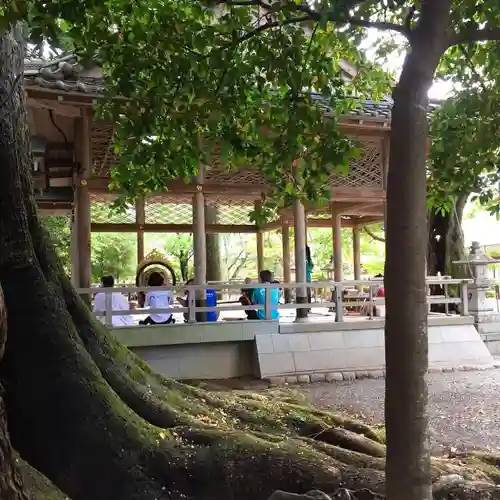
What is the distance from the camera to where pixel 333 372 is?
410 inches

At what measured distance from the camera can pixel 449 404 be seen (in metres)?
8.69

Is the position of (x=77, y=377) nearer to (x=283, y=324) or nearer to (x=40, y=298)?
(x=40, y=298)

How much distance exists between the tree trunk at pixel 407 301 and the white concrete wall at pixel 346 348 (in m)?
7.37

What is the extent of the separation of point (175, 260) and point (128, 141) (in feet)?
83.8

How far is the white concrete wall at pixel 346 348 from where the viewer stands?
33.7ft

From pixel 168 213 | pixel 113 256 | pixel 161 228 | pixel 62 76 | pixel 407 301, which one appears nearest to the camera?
pixel 407 301

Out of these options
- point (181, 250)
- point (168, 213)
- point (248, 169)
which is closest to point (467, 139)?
point (248, 169)

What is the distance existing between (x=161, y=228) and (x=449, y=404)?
9.31 m

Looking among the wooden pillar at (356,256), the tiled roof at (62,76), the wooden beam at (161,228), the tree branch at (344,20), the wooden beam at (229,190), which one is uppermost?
the tiled roof at (62,76)

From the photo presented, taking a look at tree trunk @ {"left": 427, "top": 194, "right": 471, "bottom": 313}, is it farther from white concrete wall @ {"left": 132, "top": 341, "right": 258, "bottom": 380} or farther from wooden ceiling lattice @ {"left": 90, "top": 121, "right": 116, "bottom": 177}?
wooden ceiling lattice @ {"left": 90, "top": 121, "right": 116, "bottom": 177}

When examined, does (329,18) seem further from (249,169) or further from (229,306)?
(249,169)

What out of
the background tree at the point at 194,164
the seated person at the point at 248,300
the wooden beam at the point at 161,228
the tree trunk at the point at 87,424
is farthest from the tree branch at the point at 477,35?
the wooden beam at the point at 161,228

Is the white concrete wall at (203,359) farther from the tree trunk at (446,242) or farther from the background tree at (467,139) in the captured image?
the tree trunk at (446,242)

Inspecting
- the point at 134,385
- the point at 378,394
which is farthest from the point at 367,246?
the point at 134,385
